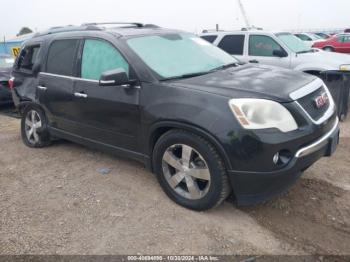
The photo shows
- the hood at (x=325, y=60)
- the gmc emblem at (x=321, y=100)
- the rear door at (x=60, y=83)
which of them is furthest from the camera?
the hood at (x=325, y=60)

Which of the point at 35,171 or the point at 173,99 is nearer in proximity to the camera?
the point at 173,99

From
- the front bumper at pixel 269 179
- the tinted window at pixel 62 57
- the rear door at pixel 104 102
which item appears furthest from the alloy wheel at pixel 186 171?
the tinted window at pixel 62 57

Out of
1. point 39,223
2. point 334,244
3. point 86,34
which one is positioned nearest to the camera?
point 334,244

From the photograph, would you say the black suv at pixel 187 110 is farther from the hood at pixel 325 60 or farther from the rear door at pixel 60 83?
the hood at pixel 325 60

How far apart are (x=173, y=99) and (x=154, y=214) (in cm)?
112

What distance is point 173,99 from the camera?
3264mm

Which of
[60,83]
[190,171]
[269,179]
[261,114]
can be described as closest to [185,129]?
[190,171]

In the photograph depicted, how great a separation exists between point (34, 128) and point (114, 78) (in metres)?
2.49

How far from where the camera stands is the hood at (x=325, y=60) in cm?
748

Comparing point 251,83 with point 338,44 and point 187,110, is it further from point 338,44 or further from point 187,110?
point 338,44

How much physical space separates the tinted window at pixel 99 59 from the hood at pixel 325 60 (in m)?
5.18

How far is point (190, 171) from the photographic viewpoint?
129 inches

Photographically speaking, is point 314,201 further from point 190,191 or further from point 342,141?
point 342,141

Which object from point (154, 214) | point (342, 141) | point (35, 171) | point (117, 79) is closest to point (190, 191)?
point (154, 214)
